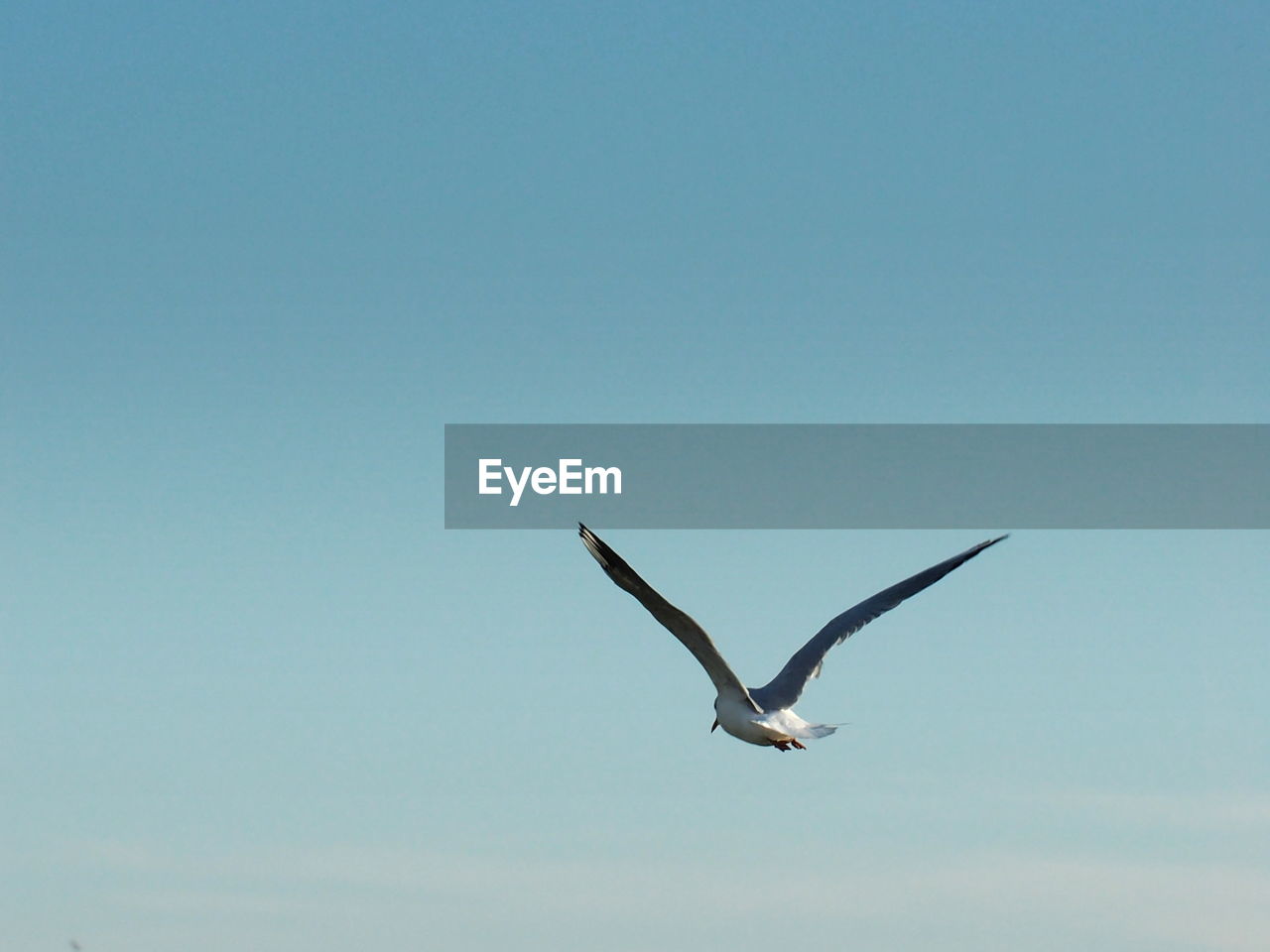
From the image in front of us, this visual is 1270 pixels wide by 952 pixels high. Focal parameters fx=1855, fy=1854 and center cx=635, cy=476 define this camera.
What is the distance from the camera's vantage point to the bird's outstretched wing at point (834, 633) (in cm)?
2612

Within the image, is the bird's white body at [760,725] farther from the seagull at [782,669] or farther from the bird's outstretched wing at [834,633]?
the bird's outstretched wing at [834,633]

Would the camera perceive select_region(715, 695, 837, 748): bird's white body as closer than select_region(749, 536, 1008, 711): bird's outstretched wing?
Yes

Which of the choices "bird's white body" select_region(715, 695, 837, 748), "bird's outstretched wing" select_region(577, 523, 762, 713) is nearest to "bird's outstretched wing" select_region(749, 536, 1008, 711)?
"bird's white body" select_region(715, 695, 837, 748)

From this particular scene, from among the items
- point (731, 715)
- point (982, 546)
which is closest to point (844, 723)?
point (731, 715)

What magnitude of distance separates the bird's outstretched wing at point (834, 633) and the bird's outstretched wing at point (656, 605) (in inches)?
81.9

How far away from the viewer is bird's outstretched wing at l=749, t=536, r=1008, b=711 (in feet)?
85.7

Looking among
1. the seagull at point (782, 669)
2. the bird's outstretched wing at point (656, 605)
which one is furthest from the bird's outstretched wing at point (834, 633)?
the bird's outstretched wing at point (656, 605)

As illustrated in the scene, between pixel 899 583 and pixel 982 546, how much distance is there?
1.45 meters

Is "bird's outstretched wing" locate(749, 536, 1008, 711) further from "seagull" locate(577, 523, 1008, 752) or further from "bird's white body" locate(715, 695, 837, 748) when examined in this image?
"bird's white body" locate(715, 695, 837, 748)

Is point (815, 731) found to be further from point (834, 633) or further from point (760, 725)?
point (834, 633)

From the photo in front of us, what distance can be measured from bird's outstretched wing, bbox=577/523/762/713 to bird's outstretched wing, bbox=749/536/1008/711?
2080 mm

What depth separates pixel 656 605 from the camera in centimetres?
2281

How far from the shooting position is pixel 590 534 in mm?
22766

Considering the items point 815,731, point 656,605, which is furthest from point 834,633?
point 656,605
